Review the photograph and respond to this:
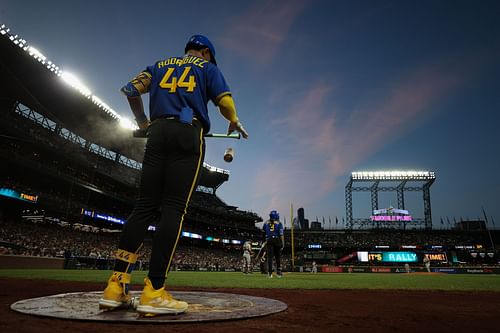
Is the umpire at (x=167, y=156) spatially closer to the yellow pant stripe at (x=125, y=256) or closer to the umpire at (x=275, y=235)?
the yellow pant stripe at (x=125, y=256)

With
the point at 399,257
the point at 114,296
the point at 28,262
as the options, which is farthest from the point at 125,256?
the point at 399,257

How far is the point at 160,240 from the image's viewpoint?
8.27 feet

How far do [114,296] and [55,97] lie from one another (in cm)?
3508

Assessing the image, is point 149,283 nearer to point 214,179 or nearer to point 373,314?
point 373,314

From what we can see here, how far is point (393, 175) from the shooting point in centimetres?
5944

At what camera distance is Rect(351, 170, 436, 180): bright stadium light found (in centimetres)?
5814

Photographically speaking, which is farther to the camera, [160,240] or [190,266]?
[190,266]

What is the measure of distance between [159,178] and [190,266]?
1279 inches

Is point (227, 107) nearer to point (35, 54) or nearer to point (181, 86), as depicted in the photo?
point (181, 86)

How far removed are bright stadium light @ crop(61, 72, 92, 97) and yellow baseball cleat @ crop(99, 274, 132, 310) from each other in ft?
106

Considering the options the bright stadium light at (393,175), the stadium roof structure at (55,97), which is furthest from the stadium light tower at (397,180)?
the stadium roof structure at (55,97)

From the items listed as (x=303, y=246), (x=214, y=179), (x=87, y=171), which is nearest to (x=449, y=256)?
(x=303, y=246)

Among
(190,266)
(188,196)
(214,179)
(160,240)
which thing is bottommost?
(190,266)

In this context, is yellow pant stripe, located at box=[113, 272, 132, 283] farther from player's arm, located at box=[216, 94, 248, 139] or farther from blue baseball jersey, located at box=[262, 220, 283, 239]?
blue baseball jersey, located at box=[262, 220, 283, 239]
